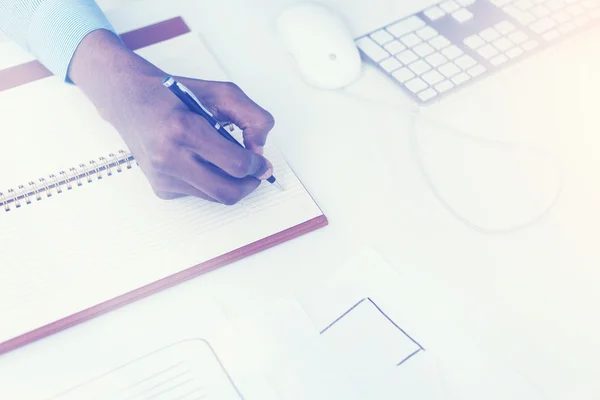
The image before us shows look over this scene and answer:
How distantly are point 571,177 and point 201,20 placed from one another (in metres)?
0.49

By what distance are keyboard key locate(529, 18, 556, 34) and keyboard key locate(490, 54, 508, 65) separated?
0.06 meters

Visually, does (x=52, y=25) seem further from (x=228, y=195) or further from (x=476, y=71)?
(x=476, y=71)

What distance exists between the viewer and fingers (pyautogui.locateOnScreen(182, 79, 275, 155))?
55cm

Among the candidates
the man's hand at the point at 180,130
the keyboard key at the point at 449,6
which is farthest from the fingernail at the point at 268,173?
the keyboard key at the point at 449,6

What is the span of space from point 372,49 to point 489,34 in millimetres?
142

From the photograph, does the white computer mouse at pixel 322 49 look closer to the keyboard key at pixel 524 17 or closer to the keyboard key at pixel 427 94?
the keyboard key at pixel 427 94

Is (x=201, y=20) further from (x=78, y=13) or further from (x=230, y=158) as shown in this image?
(x=230, y=158)

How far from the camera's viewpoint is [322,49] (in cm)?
65

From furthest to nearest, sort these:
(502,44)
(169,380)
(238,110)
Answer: (502,44) < (238,110) < (169,380)

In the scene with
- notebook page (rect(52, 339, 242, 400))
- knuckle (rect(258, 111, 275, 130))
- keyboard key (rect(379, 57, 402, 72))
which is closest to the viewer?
notebook page (rect(52, 339, 242, 400))

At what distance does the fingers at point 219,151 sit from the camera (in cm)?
51

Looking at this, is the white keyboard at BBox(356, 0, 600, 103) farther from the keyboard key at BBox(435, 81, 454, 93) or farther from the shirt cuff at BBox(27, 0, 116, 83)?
the shirt cuff at BBox(27, 0, 116, 83)

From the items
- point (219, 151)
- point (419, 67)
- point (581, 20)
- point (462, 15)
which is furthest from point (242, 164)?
point (581, 20)

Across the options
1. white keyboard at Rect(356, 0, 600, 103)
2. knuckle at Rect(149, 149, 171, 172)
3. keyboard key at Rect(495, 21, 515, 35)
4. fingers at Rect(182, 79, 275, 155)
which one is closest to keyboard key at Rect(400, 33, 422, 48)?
white keyboard at Rect(356, 0, 600, 103)
